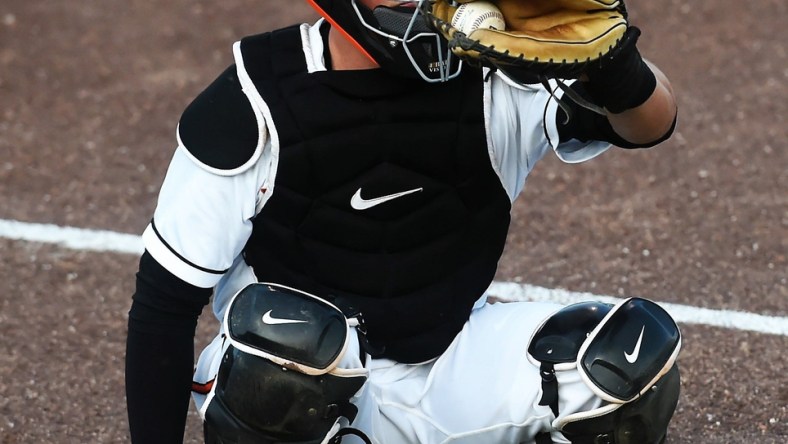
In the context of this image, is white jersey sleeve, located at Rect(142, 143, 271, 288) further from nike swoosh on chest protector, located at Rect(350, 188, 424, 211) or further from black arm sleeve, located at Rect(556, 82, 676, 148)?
black arm sleeve, located at Rect(556, 82, 676, 148)

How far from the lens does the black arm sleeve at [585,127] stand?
8.43 ft

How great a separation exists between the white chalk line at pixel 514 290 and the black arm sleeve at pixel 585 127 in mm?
1287

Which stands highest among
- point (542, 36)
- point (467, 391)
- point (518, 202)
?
point (542, 36)

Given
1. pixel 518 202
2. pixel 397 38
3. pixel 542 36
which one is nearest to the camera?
pixel 542 36

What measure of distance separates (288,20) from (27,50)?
127cm

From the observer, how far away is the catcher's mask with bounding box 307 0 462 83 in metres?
2.45

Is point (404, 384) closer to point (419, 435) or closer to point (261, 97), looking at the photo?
point (419, 435)

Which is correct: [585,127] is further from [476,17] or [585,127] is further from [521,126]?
[476,17]

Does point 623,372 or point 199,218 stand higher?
point 199,218

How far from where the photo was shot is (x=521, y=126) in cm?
274

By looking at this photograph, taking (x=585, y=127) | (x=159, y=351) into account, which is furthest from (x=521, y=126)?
(x=159, y=351)

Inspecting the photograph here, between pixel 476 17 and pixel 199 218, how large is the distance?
75 centimetres

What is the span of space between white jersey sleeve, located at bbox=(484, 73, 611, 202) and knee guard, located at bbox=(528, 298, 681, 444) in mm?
363

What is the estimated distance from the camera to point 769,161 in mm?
4652
